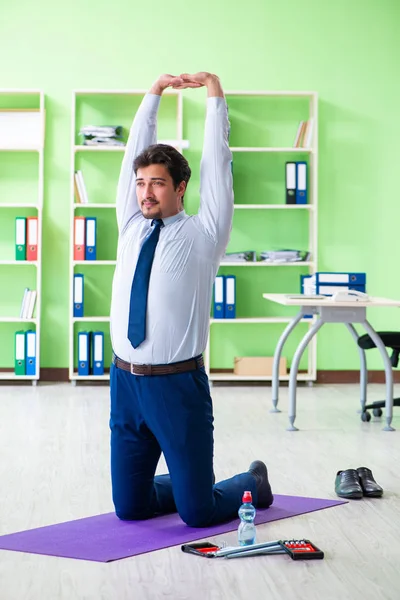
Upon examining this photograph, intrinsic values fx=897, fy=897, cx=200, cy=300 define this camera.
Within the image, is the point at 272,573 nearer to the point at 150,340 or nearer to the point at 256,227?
the point at 150,340

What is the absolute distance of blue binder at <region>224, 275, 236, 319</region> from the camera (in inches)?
259

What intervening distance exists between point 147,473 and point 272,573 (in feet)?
2.03

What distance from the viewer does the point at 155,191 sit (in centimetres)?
297

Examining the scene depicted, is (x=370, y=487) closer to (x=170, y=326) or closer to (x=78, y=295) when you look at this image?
(x=170, y=326)

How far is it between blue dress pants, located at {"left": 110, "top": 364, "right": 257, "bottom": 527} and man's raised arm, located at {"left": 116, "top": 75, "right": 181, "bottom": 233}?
560 millimetres

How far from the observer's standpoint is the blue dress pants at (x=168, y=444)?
2.87m

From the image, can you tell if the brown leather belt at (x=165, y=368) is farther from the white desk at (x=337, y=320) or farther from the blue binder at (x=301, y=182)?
the blue binder at (x=301, y=182)

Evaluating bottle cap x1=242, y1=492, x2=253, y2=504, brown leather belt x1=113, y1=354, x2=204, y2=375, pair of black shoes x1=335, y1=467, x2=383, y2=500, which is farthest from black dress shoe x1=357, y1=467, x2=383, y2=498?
brown leather belt x1=113, y1=354, x2=204, y2=375

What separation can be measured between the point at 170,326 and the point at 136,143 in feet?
2.16

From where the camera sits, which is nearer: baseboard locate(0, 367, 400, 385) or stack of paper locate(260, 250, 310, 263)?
stack of paper locate(260, 250, 310, 263)

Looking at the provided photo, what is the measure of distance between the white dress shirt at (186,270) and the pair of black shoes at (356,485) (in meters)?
0.90

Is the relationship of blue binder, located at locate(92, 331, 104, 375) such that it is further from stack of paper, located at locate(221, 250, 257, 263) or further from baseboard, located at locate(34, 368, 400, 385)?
baseboard, located at locate(34, 368, 400, 385)

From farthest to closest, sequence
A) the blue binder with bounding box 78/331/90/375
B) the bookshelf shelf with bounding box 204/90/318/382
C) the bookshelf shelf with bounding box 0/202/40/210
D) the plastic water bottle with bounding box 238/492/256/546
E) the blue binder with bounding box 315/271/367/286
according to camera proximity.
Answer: the bookshelf shelf with bounding box 204/90/318/382, the blue binder with bounding box 78/331/90/375, the bookshelf shelf with bounding box 0/202/40/210, the blue binder with bounding box 315/271/367/286, the plastic water bottle with bounding box 238/492/256/546

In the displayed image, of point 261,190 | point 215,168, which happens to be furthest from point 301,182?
point 215,168
